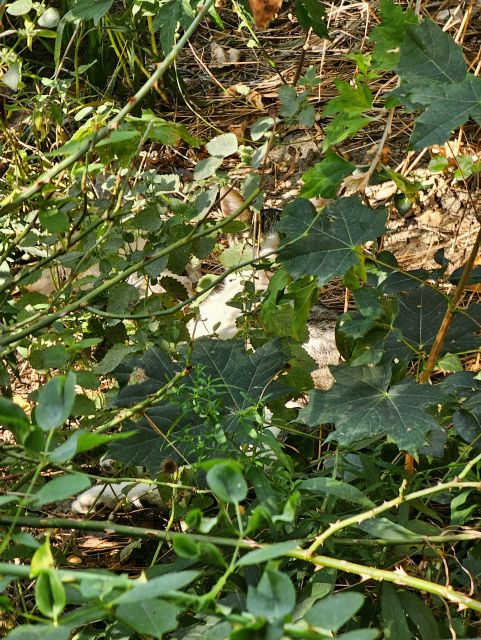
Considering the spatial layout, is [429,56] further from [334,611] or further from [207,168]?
[334,611]

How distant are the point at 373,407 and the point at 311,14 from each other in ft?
2.92

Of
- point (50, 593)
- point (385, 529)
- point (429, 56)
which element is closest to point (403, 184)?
point (429, 56)

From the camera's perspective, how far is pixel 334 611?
32 centimetres

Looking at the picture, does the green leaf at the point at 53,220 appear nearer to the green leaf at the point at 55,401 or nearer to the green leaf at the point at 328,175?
the green leaf at the point at 55,401

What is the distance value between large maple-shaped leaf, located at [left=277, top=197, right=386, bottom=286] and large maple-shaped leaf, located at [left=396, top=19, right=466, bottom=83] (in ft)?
0.69

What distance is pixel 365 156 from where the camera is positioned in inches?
81.7

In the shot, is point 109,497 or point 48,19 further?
point 109,497

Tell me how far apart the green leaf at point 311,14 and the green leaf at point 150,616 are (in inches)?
49.3

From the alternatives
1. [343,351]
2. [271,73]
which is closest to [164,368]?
[343,351]

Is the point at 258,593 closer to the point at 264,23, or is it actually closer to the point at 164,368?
the point at 164,368

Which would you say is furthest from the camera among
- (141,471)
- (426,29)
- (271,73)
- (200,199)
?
(271,73)

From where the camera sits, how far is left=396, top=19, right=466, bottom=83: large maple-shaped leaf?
0.86m

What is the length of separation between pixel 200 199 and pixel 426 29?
47 cm

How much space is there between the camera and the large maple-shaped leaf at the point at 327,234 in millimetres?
954
